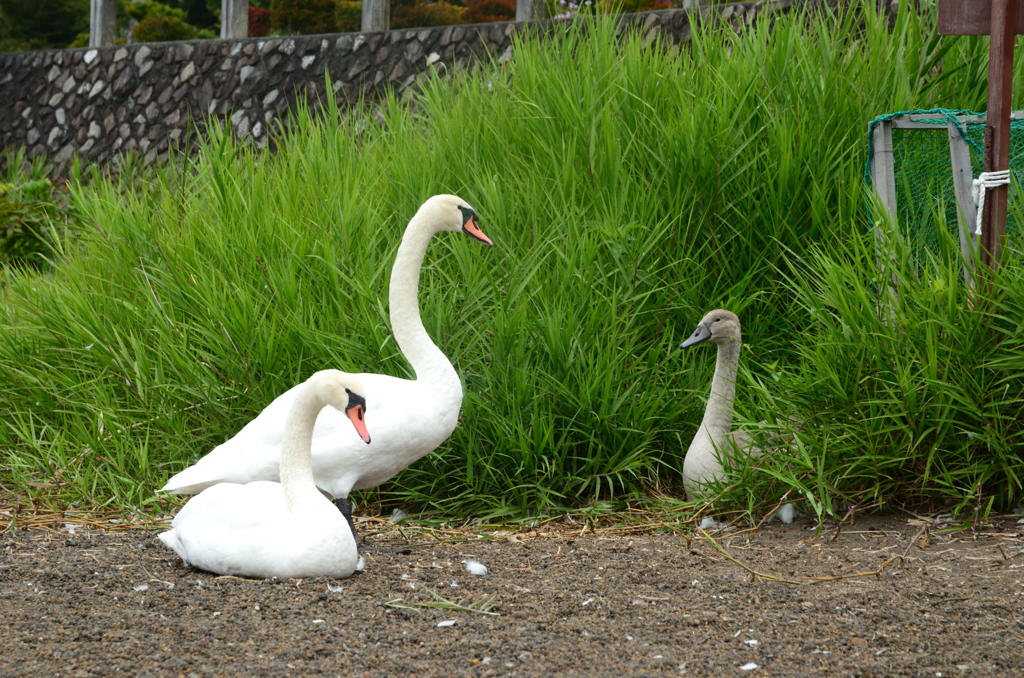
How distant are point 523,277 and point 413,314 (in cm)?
71

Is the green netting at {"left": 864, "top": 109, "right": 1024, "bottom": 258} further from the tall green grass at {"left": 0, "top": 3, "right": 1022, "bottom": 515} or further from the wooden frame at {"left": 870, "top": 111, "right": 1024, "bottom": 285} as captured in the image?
the tall green grass at {"left": 0, "top": 3, "right": 1022, "bottom": 515}

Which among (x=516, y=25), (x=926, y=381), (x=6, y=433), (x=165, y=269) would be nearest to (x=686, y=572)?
(x=926, y=381)

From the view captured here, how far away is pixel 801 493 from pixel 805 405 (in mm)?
307

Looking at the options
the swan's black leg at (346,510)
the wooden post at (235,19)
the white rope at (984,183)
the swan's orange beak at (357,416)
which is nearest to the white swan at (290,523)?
the swan's orange beak at (357,416)

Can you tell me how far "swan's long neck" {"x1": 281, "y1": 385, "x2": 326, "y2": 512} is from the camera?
299 cm

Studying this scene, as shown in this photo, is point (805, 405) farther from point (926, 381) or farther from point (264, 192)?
point (264, 192)

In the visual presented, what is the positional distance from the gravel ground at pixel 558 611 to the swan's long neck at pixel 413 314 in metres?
0.60

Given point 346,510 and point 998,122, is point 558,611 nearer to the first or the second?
point 346,510

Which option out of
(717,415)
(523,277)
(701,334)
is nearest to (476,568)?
(717,415)

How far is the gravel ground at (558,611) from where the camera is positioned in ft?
7.69

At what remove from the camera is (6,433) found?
181 inches

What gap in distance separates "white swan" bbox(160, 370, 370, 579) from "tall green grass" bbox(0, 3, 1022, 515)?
3.08ft

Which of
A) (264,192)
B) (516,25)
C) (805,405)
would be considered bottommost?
(805,405)

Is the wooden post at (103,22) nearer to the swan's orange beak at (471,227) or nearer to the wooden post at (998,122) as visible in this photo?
the swan's orange beak at (471,227)
